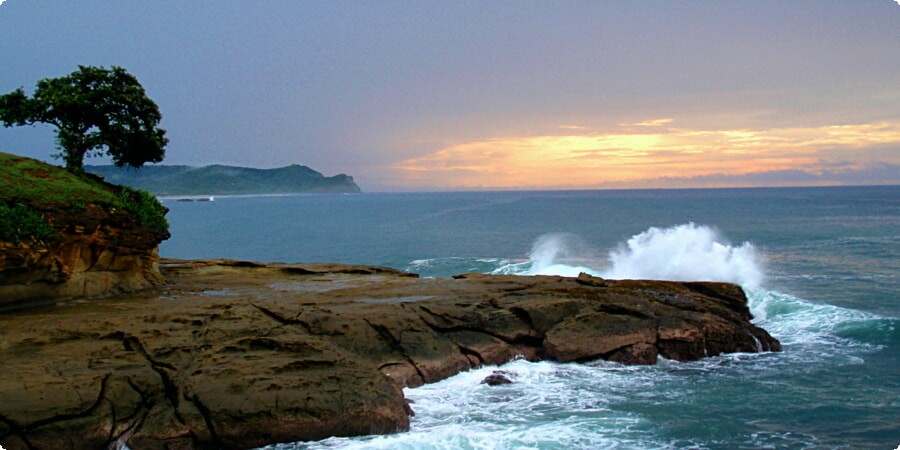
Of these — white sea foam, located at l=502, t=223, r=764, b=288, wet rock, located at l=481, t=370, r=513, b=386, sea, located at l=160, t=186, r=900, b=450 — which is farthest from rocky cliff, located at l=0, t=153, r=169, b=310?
white sea foam, located at l=502, t=223, r=764, b=288

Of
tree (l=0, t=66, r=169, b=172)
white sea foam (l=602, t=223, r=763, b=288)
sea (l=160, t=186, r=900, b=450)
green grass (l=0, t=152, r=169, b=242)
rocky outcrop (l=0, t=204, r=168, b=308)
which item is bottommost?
sea (l=160, t=186, r=900, b=450)

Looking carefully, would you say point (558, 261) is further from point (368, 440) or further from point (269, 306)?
point (368, 440)

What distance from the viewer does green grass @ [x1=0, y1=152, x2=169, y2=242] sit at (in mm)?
18594

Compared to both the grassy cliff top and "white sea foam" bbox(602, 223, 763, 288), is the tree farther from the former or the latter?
"white sea foam" bbox(602, 223, 763, 288)

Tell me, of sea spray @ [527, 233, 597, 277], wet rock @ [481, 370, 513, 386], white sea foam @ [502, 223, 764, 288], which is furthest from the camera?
sea spray @ [527, 233, 597, 277]

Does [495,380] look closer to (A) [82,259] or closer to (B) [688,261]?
(A) [82,259]

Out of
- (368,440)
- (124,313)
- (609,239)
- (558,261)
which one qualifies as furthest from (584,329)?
(609,239)

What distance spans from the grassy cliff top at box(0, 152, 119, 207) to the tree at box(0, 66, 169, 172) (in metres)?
1.87

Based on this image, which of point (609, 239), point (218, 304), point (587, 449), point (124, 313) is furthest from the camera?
point (609, 239)

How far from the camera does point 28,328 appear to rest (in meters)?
16.4

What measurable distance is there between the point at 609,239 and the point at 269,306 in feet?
189

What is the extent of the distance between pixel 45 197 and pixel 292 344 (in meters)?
9.97

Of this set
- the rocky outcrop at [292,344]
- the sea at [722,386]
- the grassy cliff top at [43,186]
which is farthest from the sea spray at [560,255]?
the grassy cliff top at [43,186]

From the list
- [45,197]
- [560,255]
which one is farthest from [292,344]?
[560,255]
